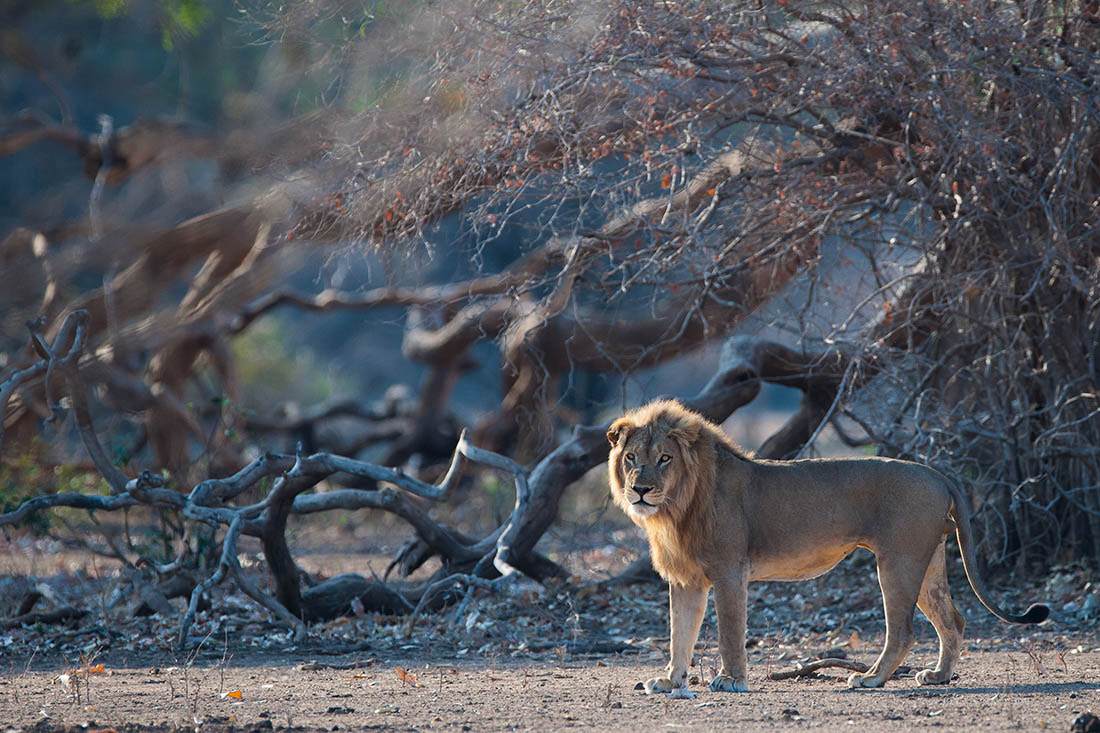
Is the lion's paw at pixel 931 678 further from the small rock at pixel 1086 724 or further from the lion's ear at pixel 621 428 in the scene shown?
the lion's ear at pixel 621 428

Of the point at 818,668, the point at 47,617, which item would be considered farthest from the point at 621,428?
the point at 47,617

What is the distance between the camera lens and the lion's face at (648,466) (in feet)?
18.8

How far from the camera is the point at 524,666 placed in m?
7.00

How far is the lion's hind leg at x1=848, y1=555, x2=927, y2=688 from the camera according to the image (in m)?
5.83

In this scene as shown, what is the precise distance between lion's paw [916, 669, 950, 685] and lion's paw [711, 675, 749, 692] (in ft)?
2.94

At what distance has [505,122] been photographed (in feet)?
26.4

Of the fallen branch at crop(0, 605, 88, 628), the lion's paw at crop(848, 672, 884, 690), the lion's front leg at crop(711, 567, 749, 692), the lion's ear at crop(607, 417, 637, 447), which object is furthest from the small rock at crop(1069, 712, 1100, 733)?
the fallen branch at crop(0, 605, 88, 628)

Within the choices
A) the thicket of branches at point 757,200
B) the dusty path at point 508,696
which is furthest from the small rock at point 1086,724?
the thicket of branches at point 757,200

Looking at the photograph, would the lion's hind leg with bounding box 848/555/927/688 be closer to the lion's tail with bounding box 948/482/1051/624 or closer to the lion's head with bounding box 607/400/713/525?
the lion's tail with bounding box 948/482/1051/624

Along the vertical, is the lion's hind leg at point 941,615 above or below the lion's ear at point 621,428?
below

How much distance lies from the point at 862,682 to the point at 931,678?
360mm

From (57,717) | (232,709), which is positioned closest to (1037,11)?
(232,709)

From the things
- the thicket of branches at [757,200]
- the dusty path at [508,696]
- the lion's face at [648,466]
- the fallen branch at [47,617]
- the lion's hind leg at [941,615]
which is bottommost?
the dusty path at [508,696]

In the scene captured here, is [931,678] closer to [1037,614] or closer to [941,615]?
[941,615]
